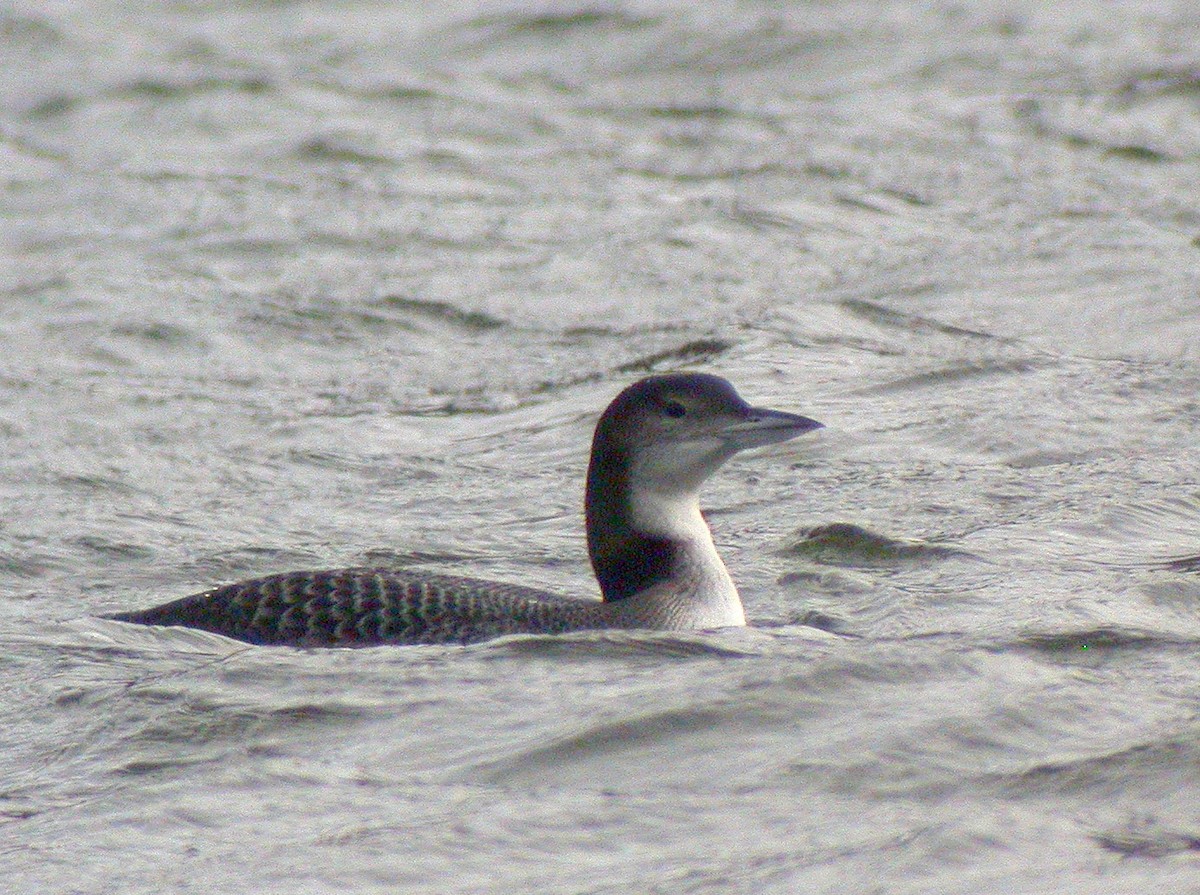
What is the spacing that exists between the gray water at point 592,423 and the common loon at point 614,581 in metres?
0.12

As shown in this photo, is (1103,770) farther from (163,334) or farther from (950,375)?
(163,334)

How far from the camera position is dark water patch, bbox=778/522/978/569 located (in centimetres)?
706

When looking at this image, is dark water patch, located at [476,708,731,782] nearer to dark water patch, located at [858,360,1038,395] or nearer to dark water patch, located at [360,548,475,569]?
dark water patch, located at [360,548,475,569]

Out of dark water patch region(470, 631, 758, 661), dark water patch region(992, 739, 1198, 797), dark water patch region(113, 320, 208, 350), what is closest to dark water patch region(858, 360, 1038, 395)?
dark water patch region(113, 320, 208, 350)

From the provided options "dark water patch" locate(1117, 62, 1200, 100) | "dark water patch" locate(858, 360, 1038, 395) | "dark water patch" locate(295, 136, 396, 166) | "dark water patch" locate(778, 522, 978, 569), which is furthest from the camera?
"dark water patch" locate(1117, 62, 1200, 100)

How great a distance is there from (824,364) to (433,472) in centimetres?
218

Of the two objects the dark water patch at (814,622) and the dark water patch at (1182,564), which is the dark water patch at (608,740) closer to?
the dark water patch at (814,622)

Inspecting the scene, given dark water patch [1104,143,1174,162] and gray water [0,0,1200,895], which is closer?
gray water [0,0,1200,895]

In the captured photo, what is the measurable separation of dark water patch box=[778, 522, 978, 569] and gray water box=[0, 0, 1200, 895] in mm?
42

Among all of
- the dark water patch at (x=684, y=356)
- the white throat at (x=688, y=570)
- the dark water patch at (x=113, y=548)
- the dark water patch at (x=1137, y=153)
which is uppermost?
the dark water patch at (x=1137, y=153)

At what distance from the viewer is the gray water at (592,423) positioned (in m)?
4.61

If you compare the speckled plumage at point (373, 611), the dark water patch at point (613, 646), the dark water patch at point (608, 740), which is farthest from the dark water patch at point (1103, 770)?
the speckled plumage at point (373, 611)

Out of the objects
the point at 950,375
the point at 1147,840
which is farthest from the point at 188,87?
the point at 1147,840

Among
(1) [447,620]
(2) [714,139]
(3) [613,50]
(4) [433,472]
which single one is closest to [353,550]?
(4) [433,472]
